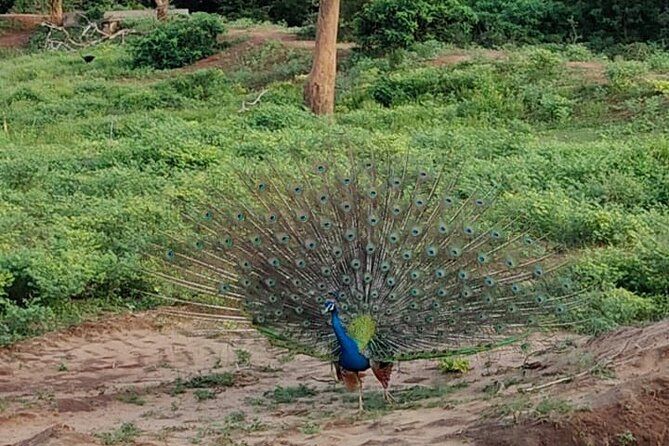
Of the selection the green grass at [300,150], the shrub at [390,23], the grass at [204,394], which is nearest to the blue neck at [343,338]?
the grass at [204,394]

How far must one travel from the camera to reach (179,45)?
25.7 metres

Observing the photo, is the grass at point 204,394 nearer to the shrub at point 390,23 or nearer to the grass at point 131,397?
the grass at point 131,397

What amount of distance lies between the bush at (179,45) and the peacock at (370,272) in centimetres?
1875

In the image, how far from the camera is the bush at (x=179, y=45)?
25.4 meters

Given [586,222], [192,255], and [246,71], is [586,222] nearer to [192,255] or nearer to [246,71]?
[192,255]

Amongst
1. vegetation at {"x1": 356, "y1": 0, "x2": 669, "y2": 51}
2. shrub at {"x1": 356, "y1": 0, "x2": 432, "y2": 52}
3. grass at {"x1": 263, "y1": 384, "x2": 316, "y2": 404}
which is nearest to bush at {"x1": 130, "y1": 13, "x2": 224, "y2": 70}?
vegetation at {"x1": 356, "y1": 0, "x2": 669, "y2": 51}

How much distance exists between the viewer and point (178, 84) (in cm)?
2166

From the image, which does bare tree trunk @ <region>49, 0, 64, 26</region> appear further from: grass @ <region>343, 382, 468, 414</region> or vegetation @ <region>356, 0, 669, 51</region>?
grass @ <region>343, 382, 468, 414</region>

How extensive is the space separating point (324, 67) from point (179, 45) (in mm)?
8337

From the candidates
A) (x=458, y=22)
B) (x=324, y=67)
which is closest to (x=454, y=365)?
(x=324, y=67)

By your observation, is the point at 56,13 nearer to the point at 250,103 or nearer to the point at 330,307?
the point at 250,103

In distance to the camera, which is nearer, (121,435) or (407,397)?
(121,435)

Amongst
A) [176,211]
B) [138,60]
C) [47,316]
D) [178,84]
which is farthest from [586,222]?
[138,60]

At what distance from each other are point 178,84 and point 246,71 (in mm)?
2019
